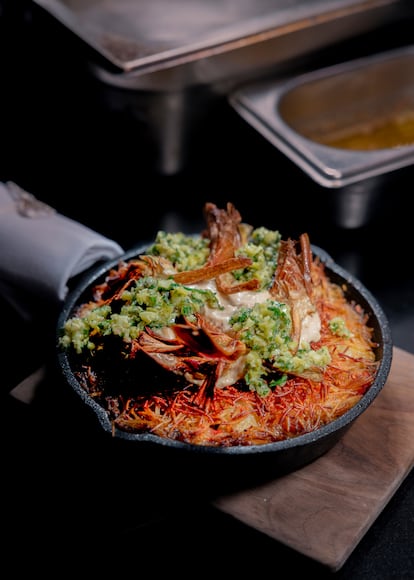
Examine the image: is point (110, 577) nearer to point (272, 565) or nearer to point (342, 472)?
point (272, 565)

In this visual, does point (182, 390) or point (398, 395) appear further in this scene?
point (398, 395)

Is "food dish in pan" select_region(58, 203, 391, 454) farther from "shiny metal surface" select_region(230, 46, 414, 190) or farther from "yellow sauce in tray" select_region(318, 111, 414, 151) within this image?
"yellow sauce in tray" select_region(318, 111, 414, 151)

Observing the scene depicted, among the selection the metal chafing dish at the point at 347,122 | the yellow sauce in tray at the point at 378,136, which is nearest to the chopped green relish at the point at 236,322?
the metal chafing dish at the point at 347,122

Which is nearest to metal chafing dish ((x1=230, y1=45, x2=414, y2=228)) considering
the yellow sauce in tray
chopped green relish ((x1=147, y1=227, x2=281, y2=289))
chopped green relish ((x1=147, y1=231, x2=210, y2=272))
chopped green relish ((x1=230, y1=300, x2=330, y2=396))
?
the yellow sauce in tray

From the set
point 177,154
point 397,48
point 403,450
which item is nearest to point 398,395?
point 403,450

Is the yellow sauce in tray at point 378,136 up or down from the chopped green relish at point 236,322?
down

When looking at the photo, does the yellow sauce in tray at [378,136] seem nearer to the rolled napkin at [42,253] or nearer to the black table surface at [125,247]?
the black table surface at [125,247]
